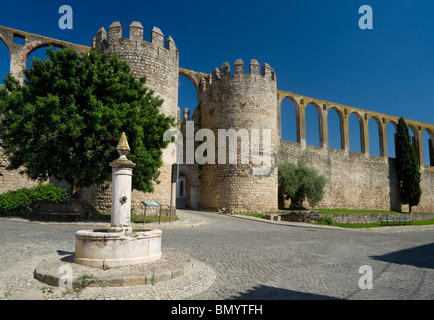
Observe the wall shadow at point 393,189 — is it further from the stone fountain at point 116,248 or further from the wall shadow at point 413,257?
the stone fountain at point 116,248

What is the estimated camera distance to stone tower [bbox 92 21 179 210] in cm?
1597

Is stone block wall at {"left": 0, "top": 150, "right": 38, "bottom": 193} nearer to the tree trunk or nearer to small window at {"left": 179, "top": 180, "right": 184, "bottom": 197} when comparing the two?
the tree trunk

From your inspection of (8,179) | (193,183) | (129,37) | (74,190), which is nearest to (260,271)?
(74,190)

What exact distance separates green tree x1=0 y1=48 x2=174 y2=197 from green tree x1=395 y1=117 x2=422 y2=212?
2953 centimetres

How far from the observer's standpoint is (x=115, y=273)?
409cm

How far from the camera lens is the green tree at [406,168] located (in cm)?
3161

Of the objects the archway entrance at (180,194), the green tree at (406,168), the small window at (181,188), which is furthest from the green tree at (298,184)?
the green tree at (406,168)

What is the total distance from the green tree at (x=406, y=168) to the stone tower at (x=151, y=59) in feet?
86.6

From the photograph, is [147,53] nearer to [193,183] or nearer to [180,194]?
[193,183]

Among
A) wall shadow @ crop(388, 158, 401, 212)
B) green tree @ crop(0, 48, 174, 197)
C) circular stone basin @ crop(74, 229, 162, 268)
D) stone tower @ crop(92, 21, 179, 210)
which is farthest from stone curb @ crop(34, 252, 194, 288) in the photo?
wall shadow @ crop(388, 158, 401, 212)

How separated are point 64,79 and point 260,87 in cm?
1330
